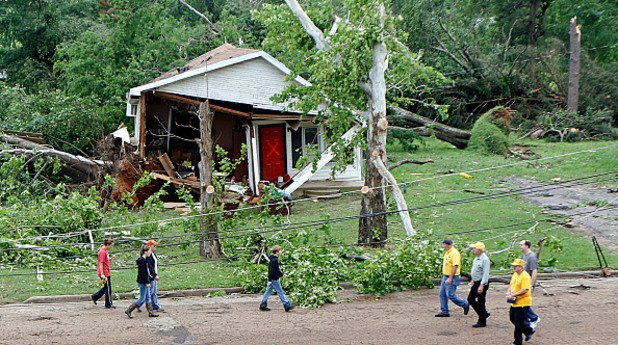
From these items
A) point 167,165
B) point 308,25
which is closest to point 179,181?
point 167,165

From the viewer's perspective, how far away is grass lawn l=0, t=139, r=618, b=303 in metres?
17.0

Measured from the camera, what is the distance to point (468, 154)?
102ft

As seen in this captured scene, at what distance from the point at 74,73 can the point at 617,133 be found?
71.7ft

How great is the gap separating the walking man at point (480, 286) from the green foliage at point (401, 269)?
2.68 meters

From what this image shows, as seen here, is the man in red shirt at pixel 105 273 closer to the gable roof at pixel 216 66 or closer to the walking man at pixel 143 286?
the walking man at pixel 143 286

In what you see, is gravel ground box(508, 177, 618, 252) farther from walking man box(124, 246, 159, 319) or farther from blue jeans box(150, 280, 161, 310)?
walking man box(124, 246, 159, 319)

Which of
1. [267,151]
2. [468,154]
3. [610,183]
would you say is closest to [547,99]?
[468,154]

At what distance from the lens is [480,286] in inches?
527

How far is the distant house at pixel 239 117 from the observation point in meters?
26.0

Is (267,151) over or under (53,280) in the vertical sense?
over

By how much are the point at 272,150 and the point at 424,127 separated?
795 cm

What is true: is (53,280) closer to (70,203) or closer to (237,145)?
(70,203)

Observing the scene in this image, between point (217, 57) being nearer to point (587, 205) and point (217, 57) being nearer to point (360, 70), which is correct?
point (360, 70)

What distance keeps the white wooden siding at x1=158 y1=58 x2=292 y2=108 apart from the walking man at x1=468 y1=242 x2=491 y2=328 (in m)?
13.7
